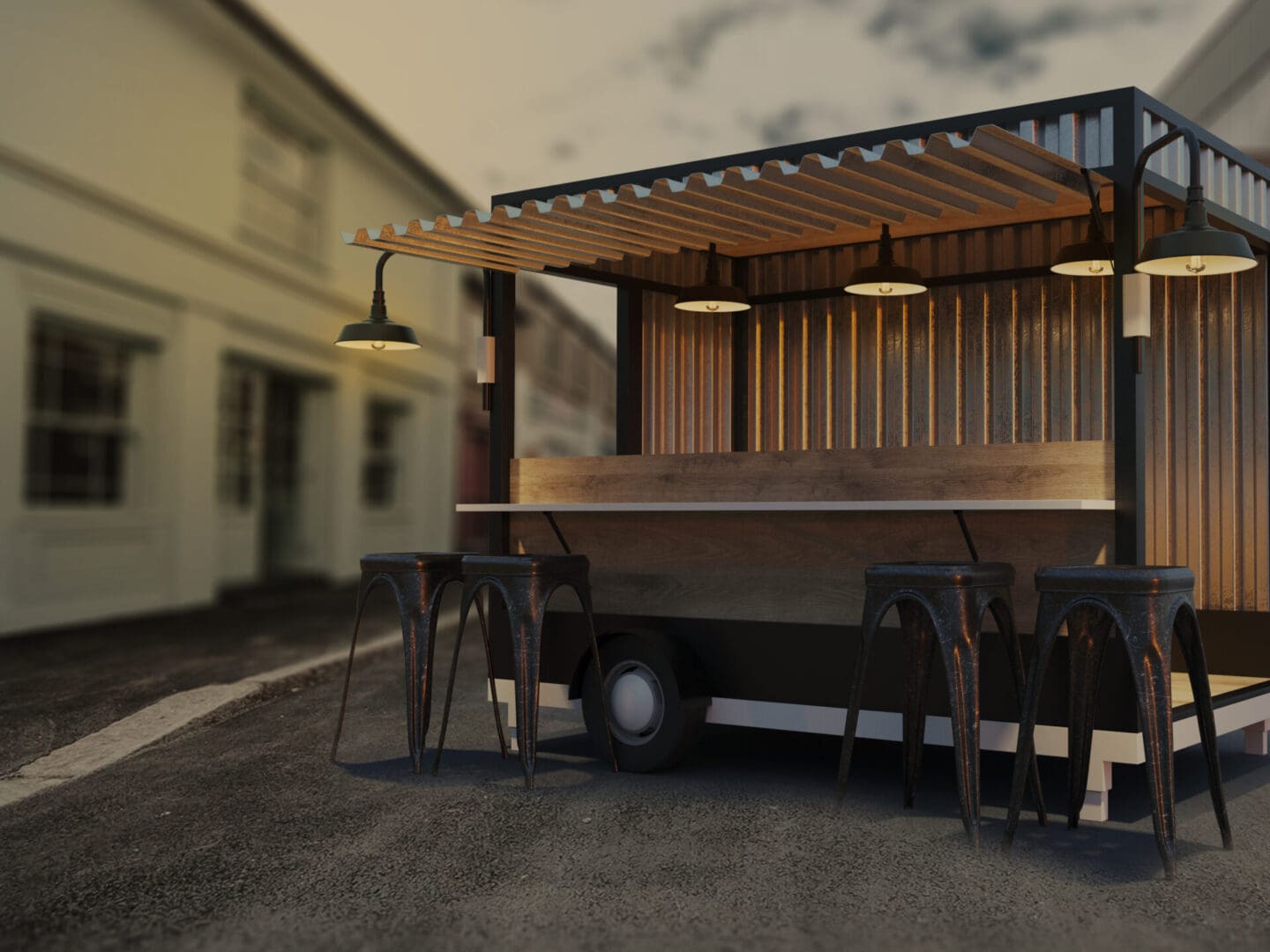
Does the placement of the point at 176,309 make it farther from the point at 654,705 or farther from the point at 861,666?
the point at 861,666

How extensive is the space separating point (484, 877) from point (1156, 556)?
3.97 metres

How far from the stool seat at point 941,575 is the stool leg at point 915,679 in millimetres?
294

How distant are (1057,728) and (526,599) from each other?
202 cm

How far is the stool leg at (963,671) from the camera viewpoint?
419 cm

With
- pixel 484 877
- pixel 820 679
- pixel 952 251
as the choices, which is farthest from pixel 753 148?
pixel 484 877

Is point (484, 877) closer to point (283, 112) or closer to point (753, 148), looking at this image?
point (753, 148)

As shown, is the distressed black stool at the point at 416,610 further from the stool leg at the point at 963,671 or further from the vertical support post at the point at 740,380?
the vertical support post at the point at 740,380

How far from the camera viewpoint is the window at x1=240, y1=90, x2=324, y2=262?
1357 cm

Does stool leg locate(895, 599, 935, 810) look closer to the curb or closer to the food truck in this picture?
the food truck

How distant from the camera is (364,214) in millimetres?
16109

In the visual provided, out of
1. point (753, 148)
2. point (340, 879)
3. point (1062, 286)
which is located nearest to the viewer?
point (340, 879)

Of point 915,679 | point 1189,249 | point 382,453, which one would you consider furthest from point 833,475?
point 382,453

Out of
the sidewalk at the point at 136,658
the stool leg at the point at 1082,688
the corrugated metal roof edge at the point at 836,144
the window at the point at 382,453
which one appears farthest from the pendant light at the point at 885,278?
the window at the point at 382,453

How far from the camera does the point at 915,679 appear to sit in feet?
15.6
